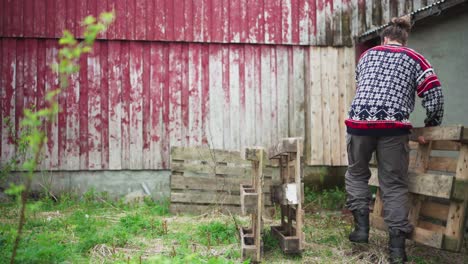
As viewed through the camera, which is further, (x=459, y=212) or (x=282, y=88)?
(x=282, y=88)

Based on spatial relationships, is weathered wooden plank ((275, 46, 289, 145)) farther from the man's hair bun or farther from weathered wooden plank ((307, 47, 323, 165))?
the man's hair bun

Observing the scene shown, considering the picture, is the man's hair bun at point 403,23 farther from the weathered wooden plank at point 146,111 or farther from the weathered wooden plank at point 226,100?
the weathered wooden plank at point 146,111

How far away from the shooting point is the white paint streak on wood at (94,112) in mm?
8078

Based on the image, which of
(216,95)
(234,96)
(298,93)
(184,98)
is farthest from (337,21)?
(184,98)

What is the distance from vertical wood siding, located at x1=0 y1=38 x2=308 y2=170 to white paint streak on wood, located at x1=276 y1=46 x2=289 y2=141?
0.7 inches

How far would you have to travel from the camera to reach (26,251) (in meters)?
3.71

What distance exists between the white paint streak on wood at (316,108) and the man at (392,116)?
4.17 meters

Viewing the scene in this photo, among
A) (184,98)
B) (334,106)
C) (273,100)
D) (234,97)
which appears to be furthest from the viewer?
(334,106)

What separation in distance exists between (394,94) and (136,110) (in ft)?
17.0

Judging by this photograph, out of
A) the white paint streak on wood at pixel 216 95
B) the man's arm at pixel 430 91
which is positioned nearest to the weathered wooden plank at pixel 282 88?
the white paint streak on wood at pixel 216 95

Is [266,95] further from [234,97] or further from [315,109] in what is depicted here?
[315,109]

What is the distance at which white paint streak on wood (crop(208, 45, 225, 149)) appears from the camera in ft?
27.5

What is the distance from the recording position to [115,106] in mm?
8172

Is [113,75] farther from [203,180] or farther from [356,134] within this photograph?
[356,134]
